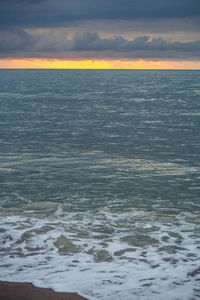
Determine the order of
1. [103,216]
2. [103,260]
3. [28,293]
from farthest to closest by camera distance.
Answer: [103,216] → [103,260] → [28,293]

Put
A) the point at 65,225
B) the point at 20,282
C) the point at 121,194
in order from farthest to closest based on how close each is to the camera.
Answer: the point at 121,194, the point at 65,225, the point at 20,282

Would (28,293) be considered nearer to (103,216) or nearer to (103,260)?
(103,260)

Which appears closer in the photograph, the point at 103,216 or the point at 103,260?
the point at 103,260

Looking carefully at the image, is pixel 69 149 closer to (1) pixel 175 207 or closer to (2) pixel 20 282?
(1) pixel 175 207

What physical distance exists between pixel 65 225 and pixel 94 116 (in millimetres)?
29870

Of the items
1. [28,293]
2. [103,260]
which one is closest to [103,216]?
[103,260]

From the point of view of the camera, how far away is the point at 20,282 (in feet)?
23.8

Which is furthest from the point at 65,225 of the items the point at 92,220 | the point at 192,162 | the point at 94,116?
the point at 94,116

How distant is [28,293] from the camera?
6848 millimetres

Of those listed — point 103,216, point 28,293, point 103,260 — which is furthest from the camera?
point 103,216

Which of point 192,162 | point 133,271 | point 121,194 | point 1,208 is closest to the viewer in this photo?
point 133,271

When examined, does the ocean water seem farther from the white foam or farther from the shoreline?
the shoreline

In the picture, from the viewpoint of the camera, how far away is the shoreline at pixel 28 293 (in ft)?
22.0

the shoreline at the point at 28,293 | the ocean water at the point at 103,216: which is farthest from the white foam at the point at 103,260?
the shoreline at the point at 28,293
